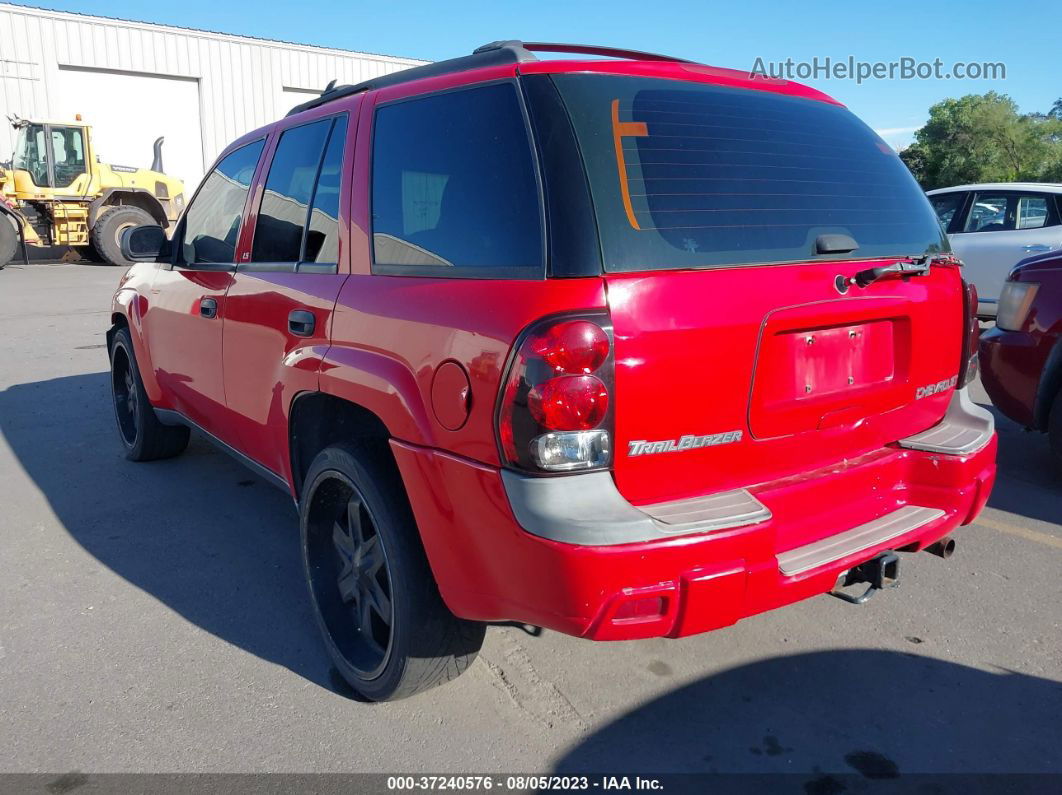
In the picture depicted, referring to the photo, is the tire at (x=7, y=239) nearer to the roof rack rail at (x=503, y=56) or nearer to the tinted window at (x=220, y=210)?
the tinted window at (x=220, y=210)

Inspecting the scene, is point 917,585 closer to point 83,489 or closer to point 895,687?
point 895,687

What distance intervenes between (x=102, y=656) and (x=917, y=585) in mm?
3183

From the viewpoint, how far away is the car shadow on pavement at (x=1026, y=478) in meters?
4.38

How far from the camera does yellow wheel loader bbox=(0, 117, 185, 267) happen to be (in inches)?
744

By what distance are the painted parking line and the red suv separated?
1.40 meters

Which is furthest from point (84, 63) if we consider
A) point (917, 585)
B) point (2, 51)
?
point (917, 585)

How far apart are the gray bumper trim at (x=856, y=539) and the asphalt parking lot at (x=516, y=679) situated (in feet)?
1.99

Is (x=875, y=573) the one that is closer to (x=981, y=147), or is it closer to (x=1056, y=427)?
(x=1056, y=427)

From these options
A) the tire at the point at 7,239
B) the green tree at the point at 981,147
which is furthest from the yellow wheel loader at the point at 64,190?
the green tree at the point at 981,147

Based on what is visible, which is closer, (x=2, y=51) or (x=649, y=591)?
(x=649, y=591)

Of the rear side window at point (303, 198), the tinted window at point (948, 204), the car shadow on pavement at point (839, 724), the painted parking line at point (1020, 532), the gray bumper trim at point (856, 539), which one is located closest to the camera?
the gray bumper trim at point (856, 539)

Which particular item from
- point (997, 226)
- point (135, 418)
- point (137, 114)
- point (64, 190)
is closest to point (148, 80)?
point (137, 114)

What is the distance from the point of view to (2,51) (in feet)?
80.3

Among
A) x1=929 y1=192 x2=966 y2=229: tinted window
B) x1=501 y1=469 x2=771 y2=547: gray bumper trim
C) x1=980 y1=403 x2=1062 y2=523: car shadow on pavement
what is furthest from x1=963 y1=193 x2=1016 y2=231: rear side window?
x1=501 y1=469 x2=771 y2=547: gray bumper trim
